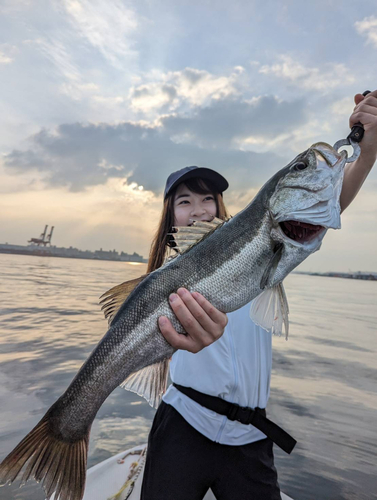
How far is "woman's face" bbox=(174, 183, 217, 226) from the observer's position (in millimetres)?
3803

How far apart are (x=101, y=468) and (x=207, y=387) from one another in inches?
92.5

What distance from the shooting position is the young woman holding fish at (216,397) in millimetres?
2338

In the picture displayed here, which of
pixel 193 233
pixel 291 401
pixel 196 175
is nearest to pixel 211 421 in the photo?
pixel 193 233

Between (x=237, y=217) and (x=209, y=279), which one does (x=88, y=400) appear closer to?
(x=209, y=279)

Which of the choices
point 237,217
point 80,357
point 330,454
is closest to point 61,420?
point 237,217

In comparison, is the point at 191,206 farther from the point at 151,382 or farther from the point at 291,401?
the point at 291,401

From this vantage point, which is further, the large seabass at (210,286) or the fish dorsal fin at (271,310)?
the fish dorsal fin at (271,310)

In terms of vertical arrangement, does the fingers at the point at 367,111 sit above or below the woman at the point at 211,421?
above

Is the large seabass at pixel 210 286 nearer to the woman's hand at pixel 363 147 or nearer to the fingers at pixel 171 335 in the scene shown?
the fingers at pixel 171 335

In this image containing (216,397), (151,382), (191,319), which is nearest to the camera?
(191,319)

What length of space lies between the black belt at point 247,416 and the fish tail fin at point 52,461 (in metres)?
1.03

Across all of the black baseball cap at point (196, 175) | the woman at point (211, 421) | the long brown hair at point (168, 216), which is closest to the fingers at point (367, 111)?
the black baseball cap at point (196, 175)

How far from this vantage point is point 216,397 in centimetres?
271

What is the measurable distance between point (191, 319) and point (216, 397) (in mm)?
926
